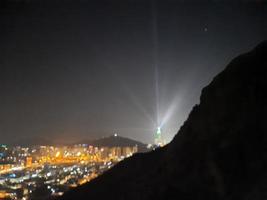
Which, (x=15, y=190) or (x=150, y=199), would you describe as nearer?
(x=150, y=199)

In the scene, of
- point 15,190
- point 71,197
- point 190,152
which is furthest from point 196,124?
point 15,190

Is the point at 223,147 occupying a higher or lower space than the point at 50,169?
lower

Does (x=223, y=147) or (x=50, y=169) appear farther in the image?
(x=50, y=169)

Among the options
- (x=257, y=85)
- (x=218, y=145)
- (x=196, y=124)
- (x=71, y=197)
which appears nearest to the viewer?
(x=218, y=145)

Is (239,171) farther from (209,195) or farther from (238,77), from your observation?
(238,77)

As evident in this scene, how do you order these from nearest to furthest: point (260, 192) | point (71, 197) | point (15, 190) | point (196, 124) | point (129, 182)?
point (260, 192)
point (196, 124)
point (129, 182)
point (71, 197)
point (15, 190)

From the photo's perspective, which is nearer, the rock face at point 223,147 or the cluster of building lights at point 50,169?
the rock face at point 223,147

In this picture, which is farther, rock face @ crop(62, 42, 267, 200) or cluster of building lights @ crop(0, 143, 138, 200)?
cluster of building lights @ crop(0, 143, 138, 200)

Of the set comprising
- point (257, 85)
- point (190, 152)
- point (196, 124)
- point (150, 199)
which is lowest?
point (150, 199)
